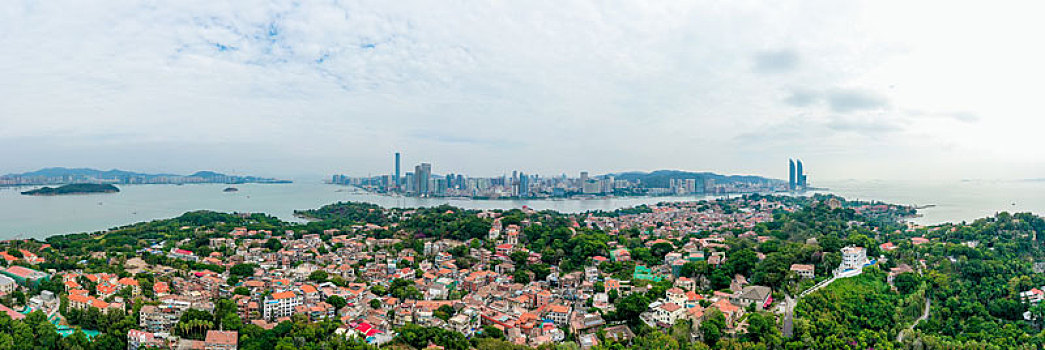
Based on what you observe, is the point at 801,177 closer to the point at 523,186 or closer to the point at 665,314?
the point at 523,186

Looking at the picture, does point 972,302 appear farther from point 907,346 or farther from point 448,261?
point 448,261

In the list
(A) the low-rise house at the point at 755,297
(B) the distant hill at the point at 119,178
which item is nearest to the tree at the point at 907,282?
(A) the low-rise house at the point at 755,297

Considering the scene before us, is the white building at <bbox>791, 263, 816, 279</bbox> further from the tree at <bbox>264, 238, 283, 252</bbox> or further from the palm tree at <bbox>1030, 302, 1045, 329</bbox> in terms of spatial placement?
the tree at <bbox>264, 238, 283, 252</bbox>

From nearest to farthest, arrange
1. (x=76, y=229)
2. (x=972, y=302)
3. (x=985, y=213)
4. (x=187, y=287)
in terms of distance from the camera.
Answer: (x=972, y=302), (x=187, y=287), (x=76, y=229), (x=985, y=213)

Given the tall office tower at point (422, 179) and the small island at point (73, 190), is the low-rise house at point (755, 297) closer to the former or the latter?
the tall office tower at point (422, 179)

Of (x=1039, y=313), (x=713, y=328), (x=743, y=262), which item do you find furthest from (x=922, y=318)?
(x=713, y=328)

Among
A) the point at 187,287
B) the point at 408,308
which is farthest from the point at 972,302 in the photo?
the point at 187,287

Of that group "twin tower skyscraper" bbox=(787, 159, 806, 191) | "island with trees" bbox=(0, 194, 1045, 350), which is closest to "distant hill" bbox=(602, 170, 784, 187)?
"twin tower skyscraper" bbox=(787, 159, 806, 191)

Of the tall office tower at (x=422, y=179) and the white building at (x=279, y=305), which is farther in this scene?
the tall office tower at (x=422, y=179)

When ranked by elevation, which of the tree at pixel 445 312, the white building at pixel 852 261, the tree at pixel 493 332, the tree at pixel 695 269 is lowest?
the tree at pixel 493 332
